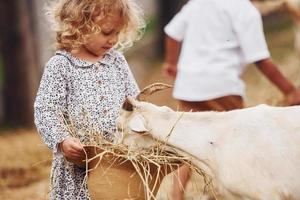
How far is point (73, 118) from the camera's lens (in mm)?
4227

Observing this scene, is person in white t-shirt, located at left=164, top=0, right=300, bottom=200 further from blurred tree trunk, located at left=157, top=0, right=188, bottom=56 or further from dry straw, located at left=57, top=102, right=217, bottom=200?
blurred tree trunk, located at left=157, top=0, right=188, bottom=56

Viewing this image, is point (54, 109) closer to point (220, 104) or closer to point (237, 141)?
point (237, 141)

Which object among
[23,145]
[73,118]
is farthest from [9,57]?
[73,118]

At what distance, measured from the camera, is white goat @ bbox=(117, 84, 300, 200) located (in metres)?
3.97

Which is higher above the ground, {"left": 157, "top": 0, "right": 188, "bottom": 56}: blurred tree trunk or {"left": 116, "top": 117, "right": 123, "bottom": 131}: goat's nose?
{"left": 116, "top": 117, "right": 123, "bottom": 131}: goat's nose

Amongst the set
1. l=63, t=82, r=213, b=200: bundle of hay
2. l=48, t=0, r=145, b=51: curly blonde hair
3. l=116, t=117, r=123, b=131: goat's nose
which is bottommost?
l=63, t=82, r=213, b=200: bundle of hay

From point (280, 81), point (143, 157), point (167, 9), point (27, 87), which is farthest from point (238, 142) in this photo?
point (167, 9)

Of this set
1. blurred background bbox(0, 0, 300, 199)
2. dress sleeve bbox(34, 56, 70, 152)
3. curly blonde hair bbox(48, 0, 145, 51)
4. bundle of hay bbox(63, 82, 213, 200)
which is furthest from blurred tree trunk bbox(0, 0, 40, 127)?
bundle of hay bbox(63, 82, 213, 200)

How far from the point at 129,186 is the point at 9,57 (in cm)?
671

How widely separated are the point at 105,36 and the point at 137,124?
452 mm

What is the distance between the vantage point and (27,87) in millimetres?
10625

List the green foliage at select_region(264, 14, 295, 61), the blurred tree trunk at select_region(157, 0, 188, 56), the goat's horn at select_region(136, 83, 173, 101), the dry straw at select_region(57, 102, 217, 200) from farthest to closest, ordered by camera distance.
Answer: the blurred tree trunk at select_region(157, 0, 188, 56) < the green foliage at select_region(264, 14, 295, 61) < the goat's horn at select_region(136, 83, 173, 101) < the dry straw at select_region(57, 102, 217, 200)

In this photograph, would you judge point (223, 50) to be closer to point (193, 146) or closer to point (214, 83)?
point (214, 83)

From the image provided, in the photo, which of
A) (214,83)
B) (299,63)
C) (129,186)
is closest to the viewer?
(129,186)
